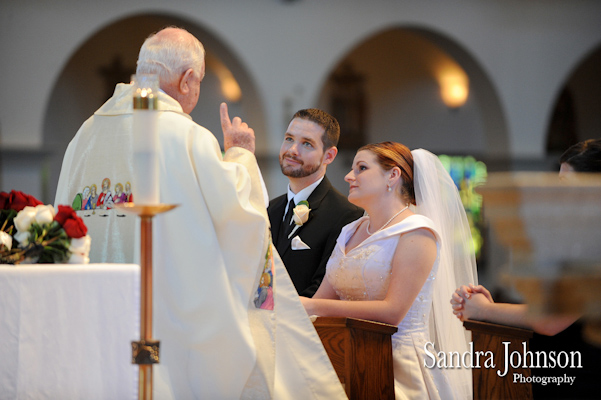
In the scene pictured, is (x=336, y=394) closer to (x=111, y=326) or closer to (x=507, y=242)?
(x=111, y=326)

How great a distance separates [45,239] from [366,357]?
1603 mm

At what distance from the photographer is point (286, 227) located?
4480 mm

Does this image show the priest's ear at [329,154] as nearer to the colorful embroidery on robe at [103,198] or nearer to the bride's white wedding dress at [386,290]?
the bride's white wedding dress at [386,290]

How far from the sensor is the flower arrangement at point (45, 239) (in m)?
2.35

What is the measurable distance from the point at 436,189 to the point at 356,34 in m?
7.08

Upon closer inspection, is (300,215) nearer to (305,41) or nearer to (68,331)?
(68,331)

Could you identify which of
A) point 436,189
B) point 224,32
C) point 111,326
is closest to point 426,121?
point 224,32

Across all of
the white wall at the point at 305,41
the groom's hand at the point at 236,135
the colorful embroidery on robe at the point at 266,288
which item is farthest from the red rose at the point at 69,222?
the white wall at the point at 305,41

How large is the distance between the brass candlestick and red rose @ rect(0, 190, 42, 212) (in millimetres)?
973

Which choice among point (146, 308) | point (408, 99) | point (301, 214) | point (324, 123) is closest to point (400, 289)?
point (301, 214)

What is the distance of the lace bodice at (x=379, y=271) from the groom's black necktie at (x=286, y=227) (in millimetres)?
698

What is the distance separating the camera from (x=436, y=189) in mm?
3867

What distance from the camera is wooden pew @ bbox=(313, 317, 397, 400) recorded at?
3.26 meters

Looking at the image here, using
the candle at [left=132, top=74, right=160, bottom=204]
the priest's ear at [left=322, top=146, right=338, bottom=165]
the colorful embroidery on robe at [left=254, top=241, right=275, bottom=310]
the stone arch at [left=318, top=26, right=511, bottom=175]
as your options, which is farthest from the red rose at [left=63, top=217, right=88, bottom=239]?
the stone arch at [left=318, top=26, right=511, bottom=175]
